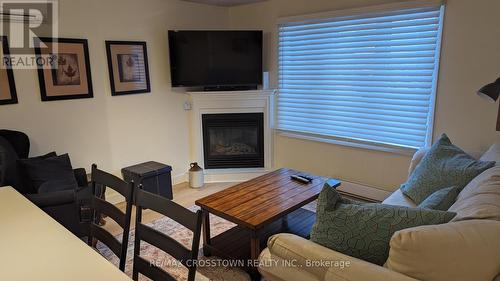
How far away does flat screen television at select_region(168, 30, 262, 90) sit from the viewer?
4.03 metres

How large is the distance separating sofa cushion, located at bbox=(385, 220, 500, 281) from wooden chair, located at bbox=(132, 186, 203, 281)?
739mm

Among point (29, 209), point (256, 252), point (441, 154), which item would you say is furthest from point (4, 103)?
point (441, 154)

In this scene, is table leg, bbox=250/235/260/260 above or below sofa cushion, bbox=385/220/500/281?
below

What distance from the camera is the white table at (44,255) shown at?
1.13 m

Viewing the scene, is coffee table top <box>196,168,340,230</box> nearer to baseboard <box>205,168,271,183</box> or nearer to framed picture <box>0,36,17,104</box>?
baseboard <box>205,168,271,183</box>

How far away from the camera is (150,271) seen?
1.36 metres

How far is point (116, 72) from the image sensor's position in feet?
11.7

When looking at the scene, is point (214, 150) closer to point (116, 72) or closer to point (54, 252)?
point (116, 72)

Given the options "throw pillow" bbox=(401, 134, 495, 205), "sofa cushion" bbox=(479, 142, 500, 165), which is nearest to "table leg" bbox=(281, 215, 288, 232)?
"throw pillow" bbox=(401, 134, 495, 205)

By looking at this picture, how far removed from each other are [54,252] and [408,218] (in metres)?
1.41

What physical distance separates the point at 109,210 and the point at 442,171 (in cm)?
212

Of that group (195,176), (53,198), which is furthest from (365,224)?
(195,176)

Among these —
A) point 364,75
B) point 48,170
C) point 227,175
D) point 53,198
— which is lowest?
point 227,175

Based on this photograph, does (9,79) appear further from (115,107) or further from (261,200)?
(261,200)
